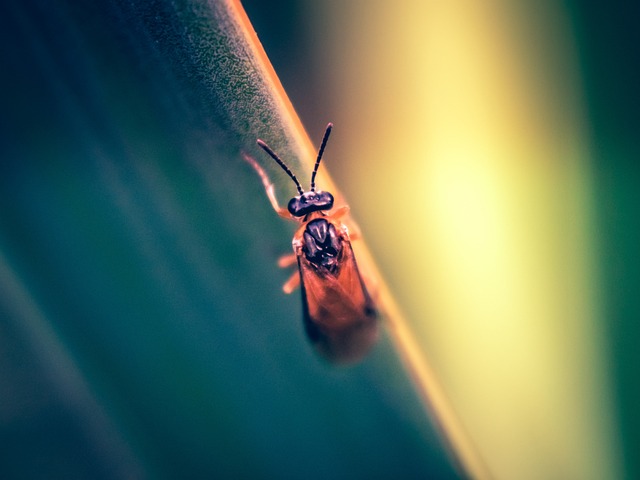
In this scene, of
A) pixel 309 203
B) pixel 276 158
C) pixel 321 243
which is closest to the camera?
pixel 276 158

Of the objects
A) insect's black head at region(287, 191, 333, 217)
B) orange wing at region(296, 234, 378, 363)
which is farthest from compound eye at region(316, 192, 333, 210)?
orange wing at region(296, 234, 378, 363)

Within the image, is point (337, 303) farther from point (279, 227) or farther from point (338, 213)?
point (279, 227)

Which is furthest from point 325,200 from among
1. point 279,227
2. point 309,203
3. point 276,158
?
point 276,158

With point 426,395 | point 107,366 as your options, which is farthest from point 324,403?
point 107,366

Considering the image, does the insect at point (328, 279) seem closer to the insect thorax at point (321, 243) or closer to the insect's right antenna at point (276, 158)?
the insect thorax at point (321, 243)

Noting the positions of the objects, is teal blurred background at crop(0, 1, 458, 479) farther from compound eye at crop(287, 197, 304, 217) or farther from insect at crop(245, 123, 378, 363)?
insect at crop(245, 123, 378, 363)
